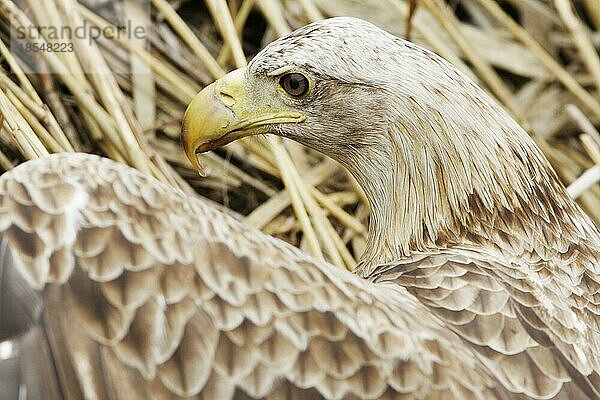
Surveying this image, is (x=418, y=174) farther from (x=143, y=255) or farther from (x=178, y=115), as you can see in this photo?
(x=178, y=115)

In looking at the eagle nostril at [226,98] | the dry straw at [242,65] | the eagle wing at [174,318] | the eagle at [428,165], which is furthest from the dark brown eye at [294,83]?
the eagle wing at [174,318]

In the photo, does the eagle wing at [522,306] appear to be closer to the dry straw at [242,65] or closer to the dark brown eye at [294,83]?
the dark brown eye at [294,83]

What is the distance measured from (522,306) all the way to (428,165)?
1.34 ft

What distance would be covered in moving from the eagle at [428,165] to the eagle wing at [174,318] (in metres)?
0.29

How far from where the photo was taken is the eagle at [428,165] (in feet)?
7.36

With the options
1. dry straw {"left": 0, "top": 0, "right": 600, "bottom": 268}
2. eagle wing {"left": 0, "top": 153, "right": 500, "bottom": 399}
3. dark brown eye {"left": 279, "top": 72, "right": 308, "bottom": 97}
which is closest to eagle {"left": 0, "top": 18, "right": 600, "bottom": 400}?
eagle wing {"left": 0, "top": 153, "right": 500, "bottom": 399}

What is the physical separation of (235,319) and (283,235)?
1325 mm

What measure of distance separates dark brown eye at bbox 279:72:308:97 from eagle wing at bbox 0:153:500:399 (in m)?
0.67

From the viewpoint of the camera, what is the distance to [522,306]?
7.12 feet

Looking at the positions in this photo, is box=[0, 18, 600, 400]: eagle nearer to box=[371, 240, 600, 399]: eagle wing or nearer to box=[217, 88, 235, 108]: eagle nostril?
box=[371, 240, 600, 399]: eagle wing

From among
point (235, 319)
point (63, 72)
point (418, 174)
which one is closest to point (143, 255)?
point (235, 319)

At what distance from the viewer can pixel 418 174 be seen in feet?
8.09

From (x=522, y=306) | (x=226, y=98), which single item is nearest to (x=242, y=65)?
(x=226, y=98)

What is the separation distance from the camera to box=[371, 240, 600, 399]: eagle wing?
6.70ft
